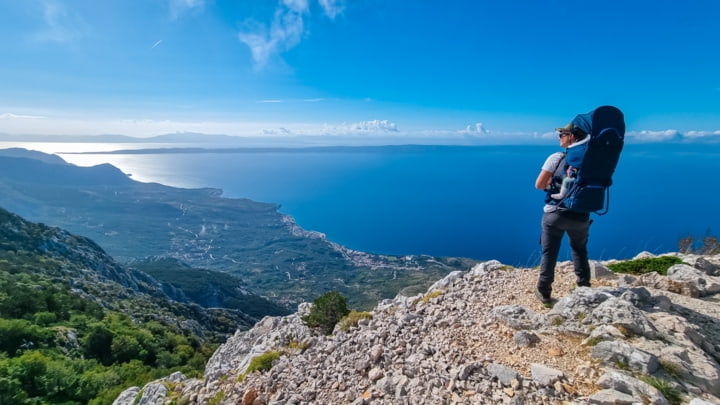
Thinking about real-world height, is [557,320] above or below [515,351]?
above

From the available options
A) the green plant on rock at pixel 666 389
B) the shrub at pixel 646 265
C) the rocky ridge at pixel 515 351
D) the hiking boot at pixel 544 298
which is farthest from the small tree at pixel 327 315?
the shrub at pixel 646 265

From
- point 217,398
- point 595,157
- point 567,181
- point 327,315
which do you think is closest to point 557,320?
point 567,181

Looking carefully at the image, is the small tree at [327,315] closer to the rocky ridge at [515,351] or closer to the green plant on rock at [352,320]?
the rocky ridge at [515,351]

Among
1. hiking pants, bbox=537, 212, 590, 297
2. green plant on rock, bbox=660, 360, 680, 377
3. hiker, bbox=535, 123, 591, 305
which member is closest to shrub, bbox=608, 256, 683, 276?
hiking pants, bbox=537, 212, 590, 297

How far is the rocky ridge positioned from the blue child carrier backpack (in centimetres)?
162

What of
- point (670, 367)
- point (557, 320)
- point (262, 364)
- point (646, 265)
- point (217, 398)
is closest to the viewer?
point (670, 367)

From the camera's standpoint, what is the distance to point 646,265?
8.97 m

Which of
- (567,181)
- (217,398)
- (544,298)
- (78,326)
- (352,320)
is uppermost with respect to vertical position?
(567,181)

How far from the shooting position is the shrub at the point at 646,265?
8.77 meters

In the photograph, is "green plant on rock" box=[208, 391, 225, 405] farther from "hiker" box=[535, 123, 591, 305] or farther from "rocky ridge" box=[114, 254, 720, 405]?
"hiker" box=[535, 123, 591, 305]

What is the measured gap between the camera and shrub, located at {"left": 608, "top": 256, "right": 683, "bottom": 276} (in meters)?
8.77

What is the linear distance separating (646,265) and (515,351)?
647 cm

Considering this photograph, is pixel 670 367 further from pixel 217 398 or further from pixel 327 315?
pixel 217 398

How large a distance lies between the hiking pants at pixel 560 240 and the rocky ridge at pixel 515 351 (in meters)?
0.48
